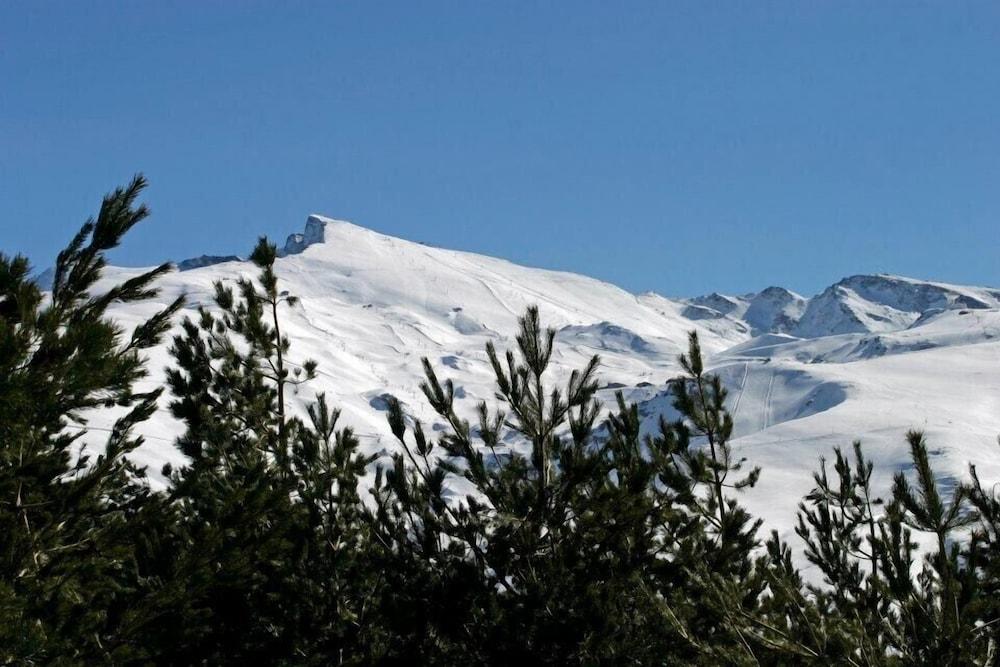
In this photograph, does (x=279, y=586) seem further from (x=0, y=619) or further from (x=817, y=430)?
(x=817, y=430)

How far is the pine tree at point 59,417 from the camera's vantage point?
221 inches

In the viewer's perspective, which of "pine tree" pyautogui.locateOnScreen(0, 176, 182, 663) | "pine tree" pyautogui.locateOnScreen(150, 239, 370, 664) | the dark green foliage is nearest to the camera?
"pine tree" pyautogui.locateOnScreen(0, 176, 182, 663)

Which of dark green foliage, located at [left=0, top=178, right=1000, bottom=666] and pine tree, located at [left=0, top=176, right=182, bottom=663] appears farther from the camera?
dark green foliage, located at [left=0, top=178, right=1000, bottom=666]

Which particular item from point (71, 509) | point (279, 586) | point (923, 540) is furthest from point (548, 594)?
point (923, 540)

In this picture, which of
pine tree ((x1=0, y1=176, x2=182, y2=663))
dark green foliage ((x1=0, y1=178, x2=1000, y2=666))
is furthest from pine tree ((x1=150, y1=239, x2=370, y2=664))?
pine tree ((x1=0, y1=176, x2=182, y2=663))

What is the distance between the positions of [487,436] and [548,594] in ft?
5.53

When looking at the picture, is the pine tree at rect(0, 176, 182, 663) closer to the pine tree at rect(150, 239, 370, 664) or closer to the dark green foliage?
the dark green foliage

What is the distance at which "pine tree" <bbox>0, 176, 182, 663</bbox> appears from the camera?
5.61 metres

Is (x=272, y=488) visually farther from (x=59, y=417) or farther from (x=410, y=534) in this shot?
(x=59, y=417)

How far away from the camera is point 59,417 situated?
6.48m

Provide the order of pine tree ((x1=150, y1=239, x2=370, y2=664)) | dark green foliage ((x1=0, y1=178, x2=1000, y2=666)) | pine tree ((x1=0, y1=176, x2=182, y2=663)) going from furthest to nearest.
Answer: pine tree ((x1=150, y1=239, x2=370, y2=664))
dark green foliage ((x1=0, y1=178, x2=1000, y2=666))
pine tree ((x1=0, y1=176, x2=182, y2=663))

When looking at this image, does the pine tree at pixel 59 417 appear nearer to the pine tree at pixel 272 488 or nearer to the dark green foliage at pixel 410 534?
the dark green foliage at pixel 410 534

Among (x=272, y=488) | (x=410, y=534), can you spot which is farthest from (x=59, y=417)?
(x=410, y=534)

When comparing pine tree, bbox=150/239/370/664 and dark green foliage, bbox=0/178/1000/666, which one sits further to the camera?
pine tree, bbox=150/239/370/664
